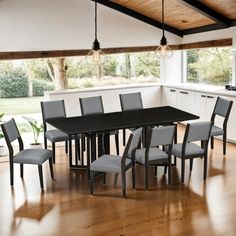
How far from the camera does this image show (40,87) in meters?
8.33

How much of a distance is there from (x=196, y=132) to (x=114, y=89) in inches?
144

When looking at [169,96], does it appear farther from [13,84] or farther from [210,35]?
[13,84]

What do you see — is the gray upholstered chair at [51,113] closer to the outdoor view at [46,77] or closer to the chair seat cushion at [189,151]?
the outdoor view at [46,77]

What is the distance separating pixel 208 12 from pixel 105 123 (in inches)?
121

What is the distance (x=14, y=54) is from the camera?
746 cm

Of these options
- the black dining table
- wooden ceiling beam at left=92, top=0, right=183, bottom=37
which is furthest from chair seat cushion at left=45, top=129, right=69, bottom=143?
wooden ceiling beam at left=92, top=0, right=183, bottom=37

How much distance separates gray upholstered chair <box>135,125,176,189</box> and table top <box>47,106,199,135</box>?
54 centimetres

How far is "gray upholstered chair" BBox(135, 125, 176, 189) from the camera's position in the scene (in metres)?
5.05

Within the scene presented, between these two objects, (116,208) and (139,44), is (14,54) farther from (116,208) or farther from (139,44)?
(116,208)

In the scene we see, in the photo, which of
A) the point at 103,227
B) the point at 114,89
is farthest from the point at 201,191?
the point at 114,89

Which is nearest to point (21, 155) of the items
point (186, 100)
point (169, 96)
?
point (186, 100)

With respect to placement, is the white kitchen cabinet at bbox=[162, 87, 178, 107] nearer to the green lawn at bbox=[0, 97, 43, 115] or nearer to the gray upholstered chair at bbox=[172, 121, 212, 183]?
the green lawn at bbox=[0, 97, 43, 115]

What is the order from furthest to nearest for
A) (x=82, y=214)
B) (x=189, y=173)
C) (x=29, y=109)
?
1. (x=29, y=109)
2. (x=189, y=173)
3. (x=82, y=214)

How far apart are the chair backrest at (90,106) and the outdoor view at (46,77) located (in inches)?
52.1
